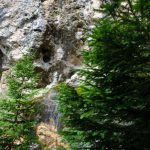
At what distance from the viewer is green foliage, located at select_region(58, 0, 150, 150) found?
6.73 m

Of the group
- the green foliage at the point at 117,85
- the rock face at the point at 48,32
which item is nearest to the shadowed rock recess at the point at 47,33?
the rock face at the point at 48,32

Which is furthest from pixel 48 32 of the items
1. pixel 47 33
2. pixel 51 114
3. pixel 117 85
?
pixel 117 85

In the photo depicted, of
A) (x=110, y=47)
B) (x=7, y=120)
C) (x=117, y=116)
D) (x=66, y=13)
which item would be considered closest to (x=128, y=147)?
(x=117, y=116)

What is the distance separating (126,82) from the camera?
23.5ft

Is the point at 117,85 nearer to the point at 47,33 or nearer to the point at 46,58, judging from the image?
the point at 46,58

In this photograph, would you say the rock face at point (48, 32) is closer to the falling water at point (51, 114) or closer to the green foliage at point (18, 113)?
the falling water at point (51, 114)

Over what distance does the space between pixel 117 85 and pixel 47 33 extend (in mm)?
20213

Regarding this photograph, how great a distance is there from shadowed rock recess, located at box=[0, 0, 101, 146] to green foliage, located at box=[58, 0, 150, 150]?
1822 cm

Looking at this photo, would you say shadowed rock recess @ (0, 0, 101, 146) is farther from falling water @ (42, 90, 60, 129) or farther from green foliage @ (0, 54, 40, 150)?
green foliage @ (0, 54, 40, 150)

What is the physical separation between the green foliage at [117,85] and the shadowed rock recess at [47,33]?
1822cm

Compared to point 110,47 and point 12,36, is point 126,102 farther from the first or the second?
point 12,36

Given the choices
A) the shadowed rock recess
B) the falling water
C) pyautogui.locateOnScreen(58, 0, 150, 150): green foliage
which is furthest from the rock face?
pyautogui.locateOnScreen(58, 0, 150, 150): green foliage

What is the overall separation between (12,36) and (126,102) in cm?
2122

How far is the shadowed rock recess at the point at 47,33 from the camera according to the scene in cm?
2616
